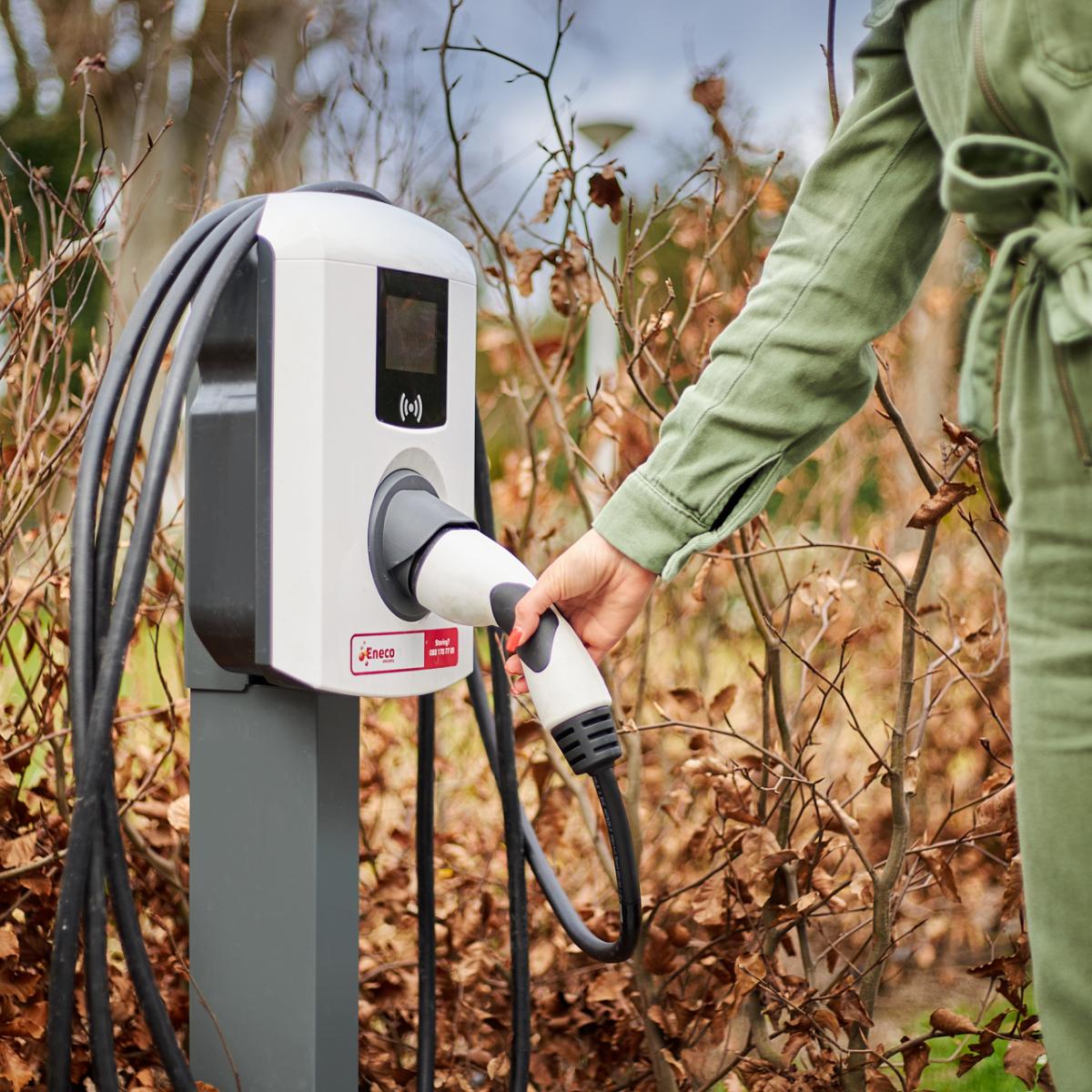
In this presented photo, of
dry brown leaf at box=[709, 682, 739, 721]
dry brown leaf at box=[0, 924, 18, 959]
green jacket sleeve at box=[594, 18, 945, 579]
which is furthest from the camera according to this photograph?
dry brown leaf at box=[709, 682, 739, 721]

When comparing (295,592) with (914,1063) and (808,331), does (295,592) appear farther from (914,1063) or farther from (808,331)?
(914,1063)

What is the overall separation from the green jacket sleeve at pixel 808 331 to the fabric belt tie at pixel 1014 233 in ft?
0.56

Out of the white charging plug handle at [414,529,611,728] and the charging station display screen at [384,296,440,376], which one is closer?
the white charging plug handle at [414,529,611,728]

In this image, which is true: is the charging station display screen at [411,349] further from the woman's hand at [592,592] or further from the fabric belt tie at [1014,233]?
the fabric belt tie at [1014,233]

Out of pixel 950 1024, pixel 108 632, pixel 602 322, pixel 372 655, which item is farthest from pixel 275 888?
pixel 602 322

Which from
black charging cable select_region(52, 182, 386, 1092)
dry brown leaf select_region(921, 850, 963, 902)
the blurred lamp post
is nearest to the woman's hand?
black charging cable select_region(52, 182, 386, 1092)

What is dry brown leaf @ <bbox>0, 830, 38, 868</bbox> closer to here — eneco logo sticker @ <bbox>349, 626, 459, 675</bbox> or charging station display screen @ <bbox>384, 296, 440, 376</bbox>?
eneco logo sticker @ <bbox>349, 626, 459, 675</bbox>

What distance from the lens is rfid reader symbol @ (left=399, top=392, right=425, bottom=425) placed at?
1442 millimetres

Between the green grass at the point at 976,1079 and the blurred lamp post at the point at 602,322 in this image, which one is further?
the blurred lamp post at the point at 602,322

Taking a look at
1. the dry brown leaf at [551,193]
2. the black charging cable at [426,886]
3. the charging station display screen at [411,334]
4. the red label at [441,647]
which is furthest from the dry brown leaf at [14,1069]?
the dry brown leaf at [551,193]

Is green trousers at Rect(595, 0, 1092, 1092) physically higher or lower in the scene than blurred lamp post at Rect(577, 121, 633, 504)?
lower

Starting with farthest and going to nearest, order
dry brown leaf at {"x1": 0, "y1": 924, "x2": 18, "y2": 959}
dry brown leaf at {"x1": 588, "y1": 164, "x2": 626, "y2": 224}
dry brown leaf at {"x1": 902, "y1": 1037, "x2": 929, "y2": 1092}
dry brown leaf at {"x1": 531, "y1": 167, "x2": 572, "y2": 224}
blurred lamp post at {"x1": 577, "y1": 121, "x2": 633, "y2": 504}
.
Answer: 1. blurred lamp post at {"x1": 577, "y1": 121, "x2": 633, "y2": 504}
2. dry brown leaf at {"x1": 531, "y1": 167, "x2": 572, "y2": 224}
3. dry brown leaf at {"x1": 588, "y1": 164, "x2": 626, "y2": 224}
4. dry brown leaf at {"x1": 902, "y1": 1037, "x2": 929, "y2": 1092}
5. dry brown leaf at {"x1": 0, "y1": 924, "x2": 18, "y2": 959}

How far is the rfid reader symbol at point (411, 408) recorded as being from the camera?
56.8 inches

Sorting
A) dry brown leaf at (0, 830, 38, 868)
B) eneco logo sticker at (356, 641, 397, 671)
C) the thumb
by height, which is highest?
the thumb
